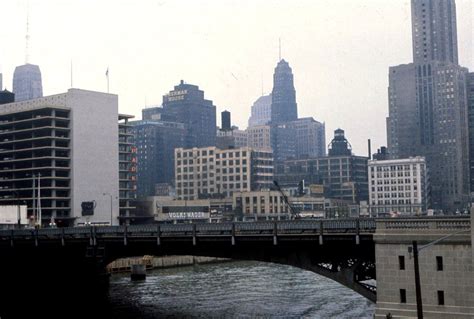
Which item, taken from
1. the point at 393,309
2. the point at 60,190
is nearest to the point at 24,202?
the point at 60,190

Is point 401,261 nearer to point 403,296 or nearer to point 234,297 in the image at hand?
point 403,296

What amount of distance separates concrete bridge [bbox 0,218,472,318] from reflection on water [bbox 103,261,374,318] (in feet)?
20.4

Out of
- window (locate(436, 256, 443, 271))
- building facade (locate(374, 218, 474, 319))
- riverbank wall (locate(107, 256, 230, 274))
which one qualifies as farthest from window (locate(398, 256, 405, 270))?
riverbank wall (locate(107, 256, 230, 274))

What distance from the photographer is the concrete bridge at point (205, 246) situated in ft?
197

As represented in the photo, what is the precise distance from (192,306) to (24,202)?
12356cm

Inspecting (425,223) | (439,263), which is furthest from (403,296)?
(425,223)

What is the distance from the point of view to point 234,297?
91.4 metres

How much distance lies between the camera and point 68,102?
19900 centimetres

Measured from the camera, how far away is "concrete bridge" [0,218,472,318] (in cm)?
5994

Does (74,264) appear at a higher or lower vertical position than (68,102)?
lower

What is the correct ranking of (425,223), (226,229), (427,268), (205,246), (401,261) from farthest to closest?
(205,246) < (226,229) < (401,261) < (425,223) < (427,268)

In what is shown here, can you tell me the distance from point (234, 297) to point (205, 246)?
1991 cm

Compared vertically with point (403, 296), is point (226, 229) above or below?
above

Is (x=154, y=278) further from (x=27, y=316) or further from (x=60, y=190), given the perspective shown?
(x=60, y=190)
